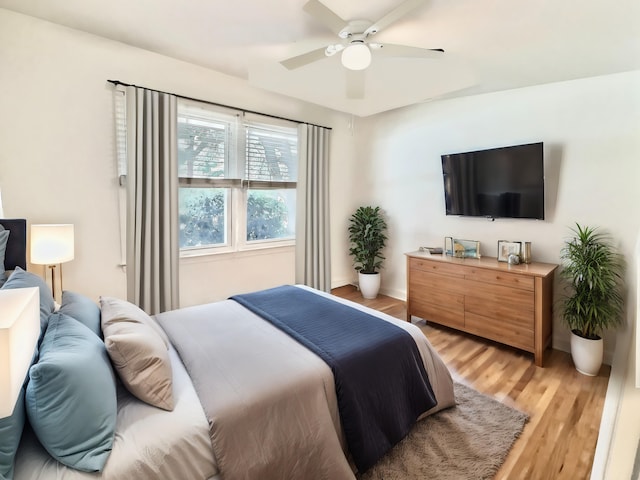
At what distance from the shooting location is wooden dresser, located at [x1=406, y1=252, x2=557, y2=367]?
2.64 metres

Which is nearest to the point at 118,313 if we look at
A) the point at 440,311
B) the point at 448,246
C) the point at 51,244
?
the point at 51,244

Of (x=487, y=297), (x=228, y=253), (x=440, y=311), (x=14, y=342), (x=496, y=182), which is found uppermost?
(x=496, y=182)

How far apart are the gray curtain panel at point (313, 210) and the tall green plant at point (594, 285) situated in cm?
257

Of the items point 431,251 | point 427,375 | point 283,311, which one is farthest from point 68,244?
point 431,251

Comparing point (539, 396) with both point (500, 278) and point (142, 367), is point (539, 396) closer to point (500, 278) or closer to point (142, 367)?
point (500, 278)

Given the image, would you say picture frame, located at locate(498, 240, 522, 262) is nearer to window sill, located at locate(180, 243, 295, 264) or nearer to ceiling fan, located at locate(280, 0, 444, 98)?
ceiling fan, located at locate(280, 0, 444, 98)

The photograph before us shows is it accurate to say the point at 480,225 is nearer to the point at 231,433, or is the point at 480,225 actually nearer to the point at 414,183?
the point at 414,183

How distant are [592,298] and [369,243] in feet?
7.86

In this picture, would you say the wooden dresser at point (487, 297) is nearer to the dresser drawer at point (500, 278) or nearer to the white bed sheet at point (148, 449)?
the dresser drawer at point (500, 278)

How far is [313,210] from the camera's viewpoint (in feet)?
13.4

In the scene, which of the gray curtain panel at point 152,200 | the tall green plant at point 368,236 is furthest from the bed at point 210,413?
the tall green plant at point 368,236

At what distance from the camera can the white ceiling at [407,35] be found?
76.6 inches

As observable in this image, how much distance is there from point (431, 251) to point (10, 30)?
162 inches

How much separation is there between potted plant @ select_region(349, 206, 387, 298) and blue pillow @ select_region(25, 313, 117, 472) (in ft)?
11.4
